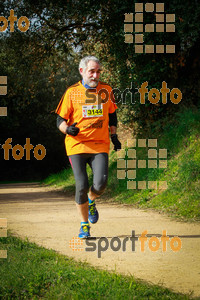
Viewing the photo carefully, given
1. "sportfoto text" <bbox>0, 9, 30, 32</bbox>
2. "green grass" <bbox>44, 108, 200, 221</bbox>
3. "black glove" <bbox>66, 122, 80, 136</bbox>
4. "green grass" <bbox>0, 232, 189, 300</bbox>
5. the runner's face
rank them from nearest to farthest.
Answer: "green grass" <bbox>0, 232, 189, 300</bbox> < "black glove" <bbox>66, 122, 80, 136</bbox> < the runner's face < "green grass" <bbox>44, 108, 200, 221</bbox> < "sportfoto text" <bbox>0, 9, 30, 32</bbox>

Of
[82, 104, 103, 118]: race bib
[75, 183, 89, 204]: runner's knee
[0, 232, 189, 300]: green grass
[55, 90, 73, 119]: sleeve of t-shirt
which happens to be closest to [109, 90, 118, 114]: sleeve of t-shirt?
[82, 104, 103, 118]: race bib

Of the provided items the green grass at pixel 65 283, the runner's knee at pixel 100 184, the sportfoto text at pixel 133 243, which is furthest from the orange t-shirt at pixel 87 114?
the green grass at pixel 65 283

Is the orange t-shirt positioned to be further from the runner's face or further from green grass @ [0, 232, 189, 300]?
green grass @ [0, 232, 189, 300]

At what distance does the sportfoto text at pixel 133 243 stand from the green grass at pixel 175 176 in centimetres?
196

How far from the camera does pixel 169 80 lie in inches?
561

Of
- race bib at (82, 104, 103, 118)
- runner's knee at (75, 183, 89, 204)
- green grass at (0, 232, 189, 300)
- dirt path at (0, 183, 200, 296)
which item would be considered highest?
race bib at (82, 104, 103, 118)

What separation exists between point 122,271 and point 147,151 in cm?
924

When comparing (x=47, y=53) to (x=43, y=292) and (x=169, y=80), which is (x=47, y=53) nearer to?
(x=169, y=80)

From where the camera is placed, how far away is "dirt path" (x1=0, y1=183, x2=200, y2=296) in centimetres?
448

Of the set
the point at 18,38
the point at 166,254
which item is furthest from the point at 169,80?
→ the point at 166,254

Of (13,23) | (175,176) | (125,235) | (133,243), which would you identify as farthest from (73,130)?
(13,23)

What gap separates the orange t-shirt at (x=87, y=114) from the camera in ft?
19.4

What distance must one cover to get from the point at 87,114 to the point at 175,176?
520 cm

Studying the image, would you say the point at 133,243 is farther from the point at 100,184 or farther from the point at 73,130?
the point at 73,130
